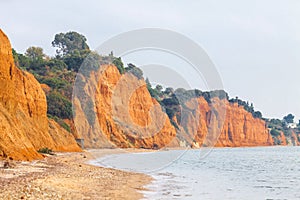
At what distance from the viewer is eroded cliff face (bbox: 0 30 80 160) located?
23.3m

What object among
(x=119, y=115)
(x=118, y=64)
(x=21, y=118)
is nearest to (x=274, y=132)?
(x=118, y=64)

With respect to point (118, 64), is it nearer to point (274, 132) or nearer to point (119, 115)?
point (119, 115)

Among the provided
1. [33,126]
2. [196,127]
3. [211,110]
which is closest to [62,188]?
[33,126]

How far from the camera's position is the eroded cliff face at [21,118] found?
76.3ft

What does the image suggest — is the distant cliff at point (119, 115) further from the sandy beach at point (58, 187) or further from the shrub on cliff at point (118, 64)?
the sandy beach at point (58, 187)

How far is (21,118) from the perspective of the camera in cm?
3522

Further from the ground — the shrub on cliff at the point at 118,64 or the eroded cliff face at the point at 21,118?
the shrub on cliff at the point at 118,64

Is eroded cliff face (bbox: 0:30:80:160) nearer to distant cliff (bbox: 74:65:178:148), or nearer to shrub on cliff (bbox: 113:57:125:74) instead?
distant cliff (bbox: 74:65:178:148)

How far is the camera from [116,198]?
567 inches

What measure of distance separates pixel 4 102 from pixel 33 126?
33.9 feet

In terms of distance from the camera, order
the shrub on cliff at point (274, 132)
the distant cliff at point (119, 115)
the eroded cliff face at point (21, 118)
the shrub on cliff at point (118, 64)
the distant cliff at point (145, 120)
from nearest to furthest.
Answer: the eroded cliff face at point (21, 118) < the distant cliff at point (119, 115) < the distant cliff at point (145, 120) < the shrub on cliff at point (118, 64) < the shrub on cliff at point (274, 132)

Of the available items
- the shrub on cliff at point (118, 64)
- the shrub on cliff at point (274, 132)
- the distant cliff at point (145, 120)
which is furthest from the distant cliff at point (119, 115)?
the shrub on cliff at point (274, 132)

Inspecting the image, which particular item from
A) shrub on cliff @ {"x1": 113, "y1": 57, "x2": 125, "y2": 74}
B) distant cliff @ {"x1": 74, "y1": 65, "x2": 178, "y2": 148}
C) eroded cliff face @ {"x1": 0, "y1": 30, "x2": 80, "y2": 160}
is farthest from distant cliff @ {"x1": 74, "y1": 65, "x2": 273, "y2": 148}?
eroded cliff face @ {"x1": 0, "y1": 30, "x2": 80, "y2": 160}

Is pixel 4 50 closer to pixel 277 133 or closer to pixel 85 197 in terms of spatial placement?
Answer: pixel 85 197
